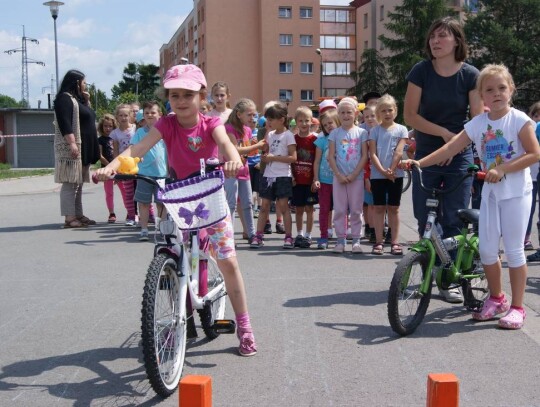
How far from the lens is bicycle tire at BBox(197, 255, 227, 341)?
5090 mm

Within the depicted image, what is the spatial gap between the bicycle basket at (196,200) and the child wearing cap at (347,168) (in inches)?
189

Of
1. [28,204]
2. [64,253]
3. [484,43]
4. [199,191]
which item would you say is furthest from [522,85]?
[199,191]

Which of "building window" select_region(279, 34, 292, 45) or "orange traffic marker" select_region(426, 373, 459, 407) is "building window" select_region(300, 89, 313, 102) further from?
"orange traffic marker" select_region(426, 373, 459, 407)

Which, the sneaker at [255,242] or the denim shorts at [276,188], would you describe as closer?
the sneaker at [255,242]

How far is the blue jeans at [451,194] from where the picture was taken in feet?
20.5

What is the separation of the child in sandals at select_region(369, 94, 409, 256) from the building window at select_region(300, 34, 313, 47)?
7372 centimetres

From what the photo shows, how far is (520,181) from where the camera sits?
5508 mm

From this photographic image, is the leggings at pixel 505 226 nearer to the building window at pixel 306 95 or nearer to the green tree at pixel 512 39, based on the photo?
the green tree at pixel 512 39

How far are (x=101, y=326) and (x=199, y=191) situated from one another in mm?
1849

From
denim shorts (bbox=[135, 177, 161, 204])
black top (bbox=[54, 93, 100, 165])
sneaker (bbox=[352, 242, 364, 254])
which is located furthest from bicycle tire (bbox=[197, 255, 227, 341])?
black top (bbox=[54, 93, 100, 165])

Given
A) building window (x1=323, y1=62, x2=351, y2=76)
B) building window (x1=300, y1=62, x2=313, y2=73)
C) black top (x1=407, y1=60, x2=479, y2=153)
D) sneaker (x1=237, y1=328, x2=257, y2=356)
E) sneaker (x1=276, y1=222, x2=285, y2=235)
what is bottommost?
sneaker (x1=237, y1=328, x2=257, y2=356)

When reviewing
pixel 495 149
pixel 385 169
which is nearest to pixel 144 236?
pixel 385 169

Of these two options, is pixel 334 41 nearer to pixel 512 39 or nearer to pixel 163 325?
pixel 512 39

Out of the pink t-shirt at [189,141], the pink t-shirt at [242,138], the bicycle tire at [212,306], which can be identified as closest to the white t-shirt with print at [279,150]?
the pink t-shirt at [242,138]
